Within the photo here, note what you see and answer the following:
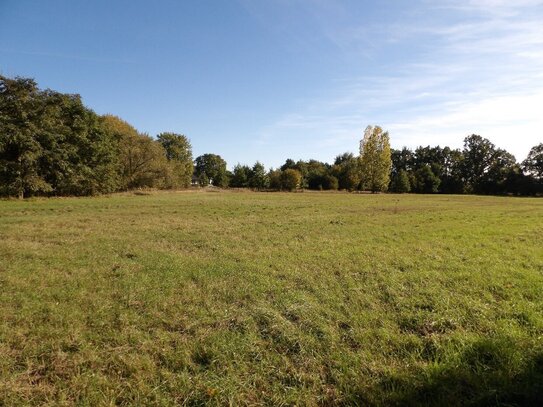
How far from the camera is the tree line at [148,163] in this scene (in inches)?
1481

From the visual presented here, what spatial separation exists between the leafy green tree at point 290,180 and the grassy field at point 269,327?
7917cm

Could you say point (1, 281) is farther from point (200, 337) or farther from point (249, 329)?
point (249, 329)

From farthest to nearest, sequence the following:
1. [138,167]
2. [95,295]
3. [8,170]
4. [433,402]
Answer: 1. [138,167]
2. [8,170]
3. [95,295]
4. [433,402]

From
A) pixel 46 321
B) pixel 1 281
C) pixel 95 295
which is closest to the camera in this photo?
pixel 46 321

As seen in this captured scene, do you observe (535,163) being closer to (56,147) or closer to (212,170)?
(212,170)

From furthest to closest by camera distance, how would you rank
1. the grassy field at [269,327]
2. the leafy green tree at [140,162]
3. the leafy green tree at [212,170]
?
1. the leafy green tree at [212,170]
2. the leafy green tree at [140,162]
3. the grassy field at [269,327]

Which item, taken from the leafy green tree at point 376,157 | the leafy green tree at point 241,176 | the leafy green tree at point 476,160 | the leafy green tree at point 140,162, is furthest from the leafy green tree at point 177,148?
the leafy green tree at point 476,160

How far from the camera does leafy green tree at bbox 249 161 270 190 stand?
100688mm

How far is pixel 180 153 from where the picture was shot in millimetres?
98875

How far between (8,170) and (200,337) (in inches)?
1660

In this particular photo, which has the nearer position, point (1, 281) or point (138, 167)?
point (1, 281)

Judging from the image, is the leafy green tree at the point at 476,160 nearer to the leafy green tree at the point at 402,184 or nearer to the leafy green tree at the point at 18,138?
the leafy green tree at the point at 402,184

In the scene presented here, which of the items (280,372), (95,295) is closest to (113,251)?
(95,295)

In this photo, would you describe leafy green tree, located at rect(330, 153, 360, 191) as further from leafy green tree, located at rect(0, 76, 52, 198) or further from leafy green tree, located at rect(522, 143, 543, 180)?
leafy green tree, located at rect(0, 76, 52, 198)
